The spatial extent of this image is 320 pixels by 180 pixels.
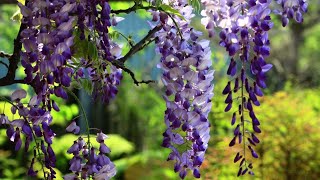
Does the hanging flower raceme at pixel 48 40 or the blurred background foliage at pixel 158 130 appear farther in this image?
the blurred background foliage at pixel 158 130

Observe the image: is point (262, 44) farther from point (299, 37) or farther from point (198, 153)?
point (299, 37)

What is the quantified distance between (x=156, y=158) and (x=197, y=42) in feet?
9.03

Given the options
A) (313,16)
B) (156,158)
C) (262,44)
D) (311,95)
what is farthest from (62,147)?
(313,16)

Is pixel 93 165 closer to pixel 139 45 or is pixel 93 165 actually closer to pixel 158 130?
pixel 139 45

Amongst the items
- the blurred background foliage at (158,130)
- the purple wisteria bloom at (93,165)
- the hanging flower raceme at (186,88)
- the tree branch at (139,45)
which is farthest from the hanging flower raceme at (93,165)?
the blurred background foliage at (158,130)

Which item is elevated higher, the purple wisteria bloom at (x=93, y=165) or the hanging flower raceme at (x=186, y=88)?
the hanging flower raceme at (x=186, y=88)

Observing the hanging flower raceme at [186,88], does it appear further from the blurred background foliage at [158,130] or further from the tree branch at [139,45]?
the blurred background foliage at [158,130]

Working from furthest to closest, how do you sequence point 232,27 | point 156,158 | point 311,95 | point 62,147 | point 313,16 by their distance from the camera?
point 313,16
point 311,95
point 156,158
point 62,147
point 232,27

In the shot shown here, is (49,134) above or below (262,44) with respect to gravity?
below

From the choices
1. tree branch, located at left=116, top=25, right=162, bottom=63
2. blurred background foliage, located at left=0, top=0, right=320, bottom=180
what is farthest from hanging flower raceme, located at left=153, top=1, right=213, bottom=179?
blurred background foliage, located at left=0, top=0, right=320, bottom=180

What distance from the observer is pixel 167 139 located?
197 centimetres

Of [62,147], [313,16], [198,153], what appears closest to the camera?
[198,153]

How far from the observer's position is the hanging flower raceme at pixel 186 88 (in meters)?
1.90

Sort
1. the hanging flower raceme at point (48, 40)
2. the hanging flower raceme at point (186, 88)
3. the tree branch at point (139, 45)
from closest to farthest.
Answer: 1. the hanging flower raceme at point (48, 40)
2. the hanging flower raceme at point (186, 88)
3. the tree branch at point (139, 45)
